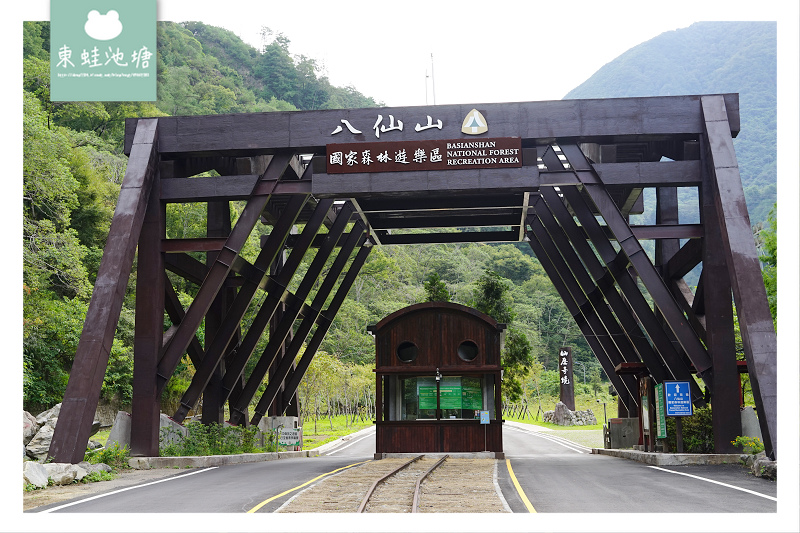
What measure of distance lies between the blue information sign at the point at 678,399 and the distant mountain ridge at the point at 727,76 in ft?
234

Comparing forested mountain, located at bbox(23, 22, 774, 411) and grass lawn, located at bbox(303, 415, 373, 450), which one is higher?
forested mountain, located at bbox(23, 22, 774, 411)

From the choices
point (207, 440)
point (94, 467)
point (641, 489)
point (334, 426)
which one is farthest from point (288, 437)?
point (334, 426)

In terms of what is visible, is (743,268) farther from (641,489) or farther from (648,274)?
(641,489)

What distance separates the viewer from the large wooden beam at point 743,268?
15453 millimetres

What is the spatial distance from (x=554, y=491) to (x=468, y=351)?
405 inches

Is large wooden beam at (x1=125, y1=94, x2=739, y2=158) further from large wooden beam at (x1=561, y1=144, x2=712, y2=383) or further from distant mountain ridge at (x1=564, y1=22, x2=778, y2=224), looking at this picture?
distant mountain ridge at (x1=564, y1=22, x2=778, y2=224)

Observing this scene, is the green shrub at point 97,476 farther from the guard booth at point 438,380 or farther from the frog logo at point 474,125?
the frog logo at point 474,125

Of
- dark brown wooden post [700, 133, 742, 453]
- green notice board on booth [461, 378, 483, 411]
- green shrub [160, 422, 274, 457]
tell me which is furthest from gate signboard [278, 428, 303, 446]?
dark brown wooden post [700, 133, 742, 453]

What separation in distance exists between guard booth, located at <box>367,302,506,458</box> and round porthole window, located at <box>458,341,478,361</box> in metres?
0.03

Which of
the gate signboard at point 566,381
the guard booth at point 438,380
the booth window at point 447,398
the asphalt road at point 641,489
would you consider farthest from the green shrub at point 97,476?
the gate signboard at point 566,381

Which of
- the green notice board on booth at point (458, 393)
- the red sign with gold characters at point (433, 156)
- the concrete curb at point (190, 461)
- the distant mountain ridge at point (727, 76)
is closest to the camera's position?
the concrete curb at point (190, 461)

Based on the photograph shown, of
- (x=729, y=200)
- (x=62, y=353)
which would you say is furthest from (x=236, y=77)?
(x=729, y=200)

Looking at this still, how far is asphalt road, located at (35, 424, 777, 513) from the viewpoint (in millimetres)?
10805

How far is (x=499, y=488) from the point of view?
43.3ft
